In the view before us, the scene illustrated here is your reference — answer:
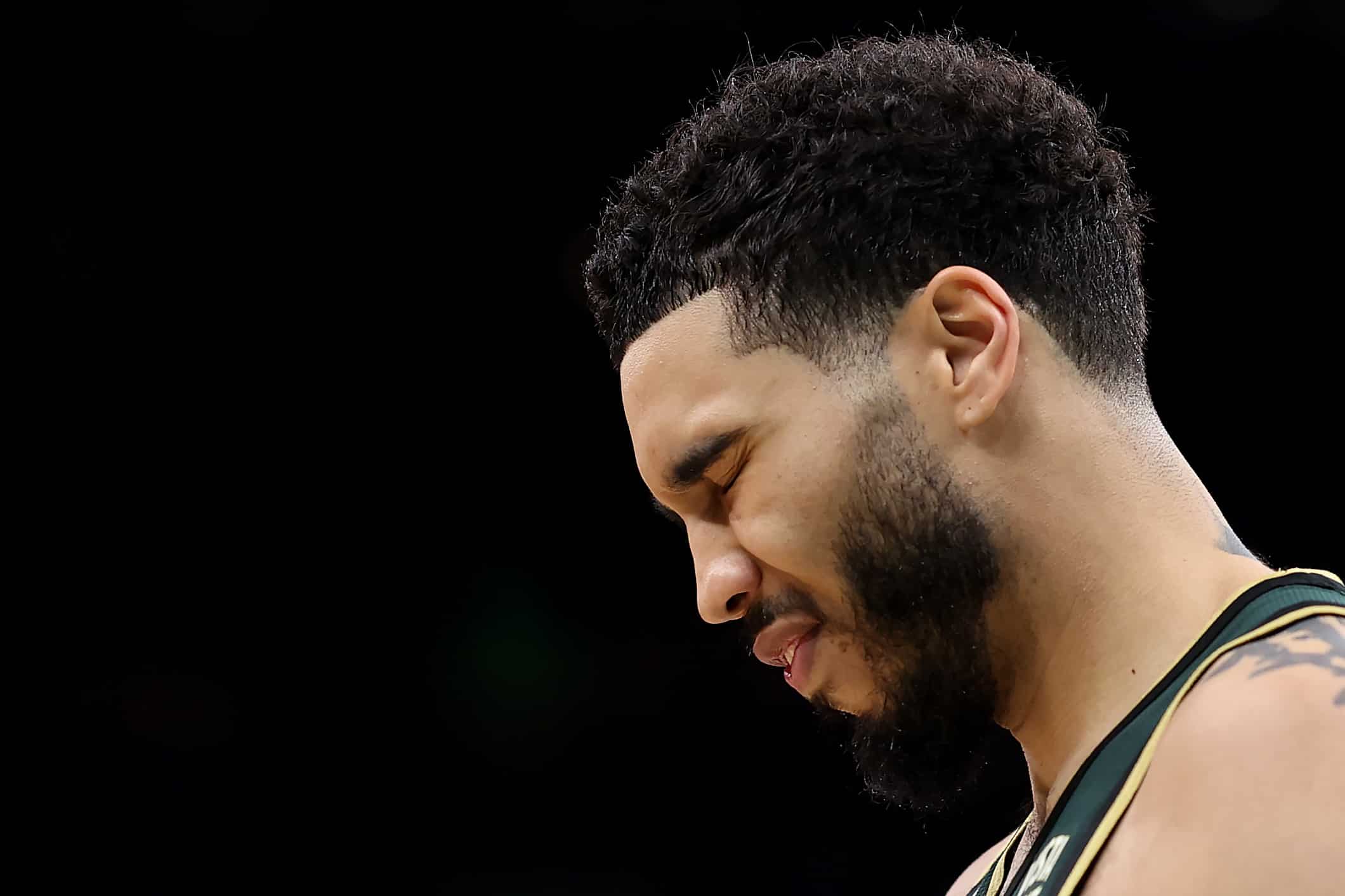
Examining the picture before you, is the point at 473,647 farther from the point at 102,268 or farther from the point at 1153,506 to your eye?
the point at 1153,506

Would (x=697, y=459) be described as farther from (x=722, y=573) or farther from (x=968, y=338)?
(x=968, y=338)

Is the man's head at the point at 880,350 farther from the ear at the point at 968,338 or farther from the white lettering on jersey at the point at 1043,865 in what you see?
the white lettering on jersey at the point at 1043,865

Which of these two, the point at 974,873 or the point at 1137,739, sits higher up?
the point at 1137,739

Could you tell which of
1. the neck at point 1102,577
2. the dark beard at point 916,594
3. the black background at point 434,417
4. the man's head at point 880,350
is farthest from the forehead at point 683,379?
the black background at point 434,417

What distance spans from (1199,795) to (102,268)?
2182mm

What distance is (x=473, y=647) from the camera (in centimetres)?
262

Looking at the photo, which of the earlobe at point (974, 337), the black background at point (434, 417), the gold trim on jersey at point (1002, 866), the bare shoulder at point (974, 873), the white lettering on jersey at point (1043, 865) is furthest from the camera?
the black background at point (434, 417)

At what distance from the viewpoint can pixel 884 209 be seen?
0.97 m

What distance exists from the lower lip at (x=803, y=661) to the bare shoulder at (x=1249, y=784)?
0.29 metres

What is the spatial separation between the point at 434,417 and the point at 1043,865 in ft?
6.26

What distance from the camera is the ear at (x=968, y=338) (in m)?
0.91

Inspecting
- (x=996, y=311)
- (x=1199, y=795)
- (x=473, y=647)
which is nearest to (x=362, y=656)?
(x=473, y=647)

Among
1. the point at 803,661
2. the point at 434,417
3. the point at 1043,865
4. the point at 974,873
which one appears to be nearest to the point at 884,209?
the point at 803,661

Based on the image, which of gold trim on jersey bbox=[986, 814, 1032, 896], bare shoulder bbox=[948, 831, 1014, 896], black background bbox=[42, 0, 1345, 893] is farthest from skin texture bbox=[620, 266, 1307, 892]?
black background bbox=[42, 0, 1345, 893]
